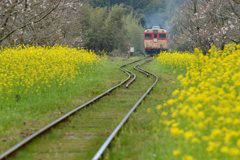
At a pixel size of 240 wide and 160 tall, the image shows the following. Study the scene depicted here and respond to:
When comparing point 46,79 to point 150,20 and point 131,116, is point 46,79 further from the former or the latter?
point 150,20

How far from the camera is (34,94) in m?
8.88

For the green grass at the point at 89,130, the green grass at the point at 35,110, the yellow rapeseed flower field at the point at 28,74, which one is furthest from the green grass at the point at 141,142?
the yellow rapeseed flower field at the point at 28,74

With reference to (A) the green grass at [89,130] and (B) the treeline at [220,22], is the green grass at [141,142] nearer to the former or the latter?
(A) the green grass at [89,130]

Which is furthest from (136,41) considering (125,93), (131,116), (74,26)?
(131,116)

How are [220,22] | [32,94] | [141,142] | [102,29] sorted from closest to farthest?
[141,142]
[32,94]
[220,22]
[102,29]

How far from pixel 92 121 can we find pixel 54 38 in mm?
15978

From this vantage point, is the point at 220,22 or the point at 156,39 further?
the point at 156,39

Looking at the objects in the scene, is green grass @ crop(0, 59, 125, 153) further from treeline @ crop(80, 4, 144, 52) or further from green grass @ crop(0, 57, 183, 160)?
treeline @ crop(80, 4, 144, 52)

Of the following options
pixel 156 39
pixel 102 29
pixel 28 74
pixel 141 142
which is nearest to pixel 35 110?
pixel 28 74

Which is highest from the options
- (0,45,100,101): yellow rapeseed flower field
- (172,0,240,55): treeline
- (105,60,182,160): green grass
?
(172,0,240,55): treeline

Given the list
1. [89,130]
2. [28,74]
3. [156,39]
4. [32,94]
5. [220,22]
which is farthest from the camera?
[156,39]

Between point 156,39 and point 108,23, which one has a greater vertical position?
point 108,23

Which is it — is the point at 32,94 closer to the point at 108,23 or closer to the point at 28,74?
the point at 28,74

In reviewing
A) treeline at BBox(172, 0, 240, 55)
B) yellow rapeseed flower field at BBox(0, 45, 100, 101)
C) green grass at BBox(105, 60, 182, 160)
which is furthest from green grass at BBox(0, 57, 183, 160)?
treeline at BBox(172, 0, 240, 55)
